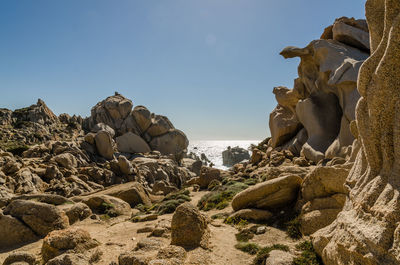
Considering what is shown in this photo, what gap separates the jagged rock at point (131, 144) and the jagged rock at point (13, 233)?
1497 inches

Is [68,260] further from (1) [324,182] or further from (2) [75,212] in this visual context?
(1) [324,182]

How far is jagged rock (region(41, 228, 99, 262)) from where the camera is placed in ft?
27.4

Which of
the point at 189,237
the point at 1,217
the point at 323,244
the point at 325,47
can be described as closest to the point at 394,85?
the point at 323,244

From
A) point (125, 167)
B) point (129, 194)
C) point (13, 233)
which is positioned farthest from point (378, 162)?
point (125, 167)

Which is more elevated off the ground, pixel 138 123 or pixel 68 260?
pixel 138 123

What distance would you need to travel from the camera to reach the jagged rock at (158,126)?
57.9 m

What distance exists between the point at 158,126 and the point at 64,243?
4997cm

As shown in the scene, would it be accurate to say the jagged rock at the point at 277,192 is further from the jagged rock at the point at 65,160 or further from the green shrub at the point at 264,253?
the jagged rock at the point at 65,160

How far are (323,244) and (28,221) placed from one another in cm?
1219

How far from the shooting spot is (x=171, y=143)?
191 ft

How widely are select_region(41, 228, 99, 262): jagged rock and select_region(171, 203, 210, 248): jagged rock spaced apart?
3229 millimetres

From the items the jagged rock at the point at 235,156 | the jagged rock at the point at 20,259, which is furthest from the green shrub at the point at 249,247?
the jagged rock at the point at 235,156

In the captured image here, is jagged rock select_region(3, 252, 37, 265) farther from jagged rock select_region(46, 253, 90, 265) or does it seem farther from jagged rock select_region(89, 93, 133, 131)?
jagged rock select_region(89, 93, 133, 131)

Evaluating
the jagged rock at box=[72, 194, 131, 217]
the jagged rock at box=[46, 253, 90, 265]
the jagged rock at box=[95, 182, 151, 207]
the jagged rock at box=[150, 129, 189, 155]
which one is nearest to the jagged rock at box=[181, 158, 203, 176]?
the jagged rock at box=[150, 129, 189, 155]
